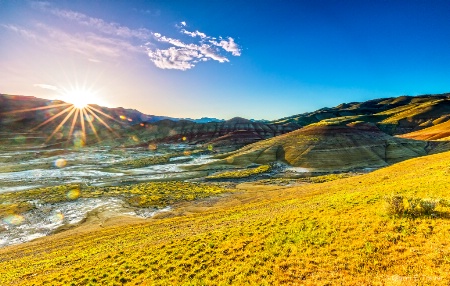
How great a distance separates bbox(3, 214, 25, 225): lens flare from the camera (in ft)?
181

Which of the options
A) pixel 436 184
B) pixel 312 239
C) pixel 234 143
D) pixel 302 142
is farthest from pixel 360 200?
pixel 234 143

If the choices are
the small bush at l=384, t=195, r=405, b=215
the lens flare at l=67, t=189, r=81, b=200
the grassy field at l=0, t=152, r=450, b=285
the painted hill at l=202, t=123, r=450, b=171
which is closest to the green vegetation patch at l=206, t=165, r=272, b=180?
the painted hill at l=202, t=123, r=450, b=171

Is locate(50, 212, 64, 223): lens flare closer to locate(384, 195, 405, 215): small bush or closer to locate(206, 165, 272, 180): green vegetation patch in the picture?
locate(206, 165, 272, 180): green vegetation patch

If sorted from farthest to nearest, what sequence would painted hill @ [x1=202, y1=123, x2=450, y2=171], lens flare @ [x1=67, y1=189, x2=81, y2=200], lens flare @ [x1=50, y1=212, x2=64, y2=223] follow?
painted hill @ [x1=202, y1=123, x2=450, y2=171] → lens flare @ [x1=67, y1=189, x2=81, y2=200] → lens flare @ [x1=50, y1=212, x2=64, y2=223]

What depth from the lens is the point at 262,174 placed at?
353 ft

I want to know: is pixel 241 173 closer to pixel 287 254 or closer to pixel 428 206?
pixel 428 206

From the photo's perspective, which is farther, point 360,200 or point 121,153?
point 121,153

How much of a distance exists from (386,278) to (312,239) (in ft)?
23.3

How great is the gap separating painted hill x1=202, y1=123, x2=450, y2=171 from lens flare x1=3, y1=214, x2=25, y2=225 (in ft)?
250

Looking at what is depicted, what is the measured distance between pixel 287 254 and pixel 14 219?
62.9 metres

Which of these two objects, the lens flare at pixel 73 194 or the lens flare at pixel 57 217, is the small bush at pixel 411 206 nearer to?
the lens flare at pixel 57 217

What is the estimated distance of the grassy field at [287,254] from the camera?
15445mm

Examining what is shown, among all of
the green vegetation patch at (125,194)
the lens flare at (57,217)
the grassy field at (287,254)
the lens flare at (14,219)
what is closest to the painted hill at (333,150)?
the green vegetation patch at (125,194)

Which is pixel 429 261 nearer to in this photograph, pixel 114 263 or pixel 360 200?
pixel 360 200
